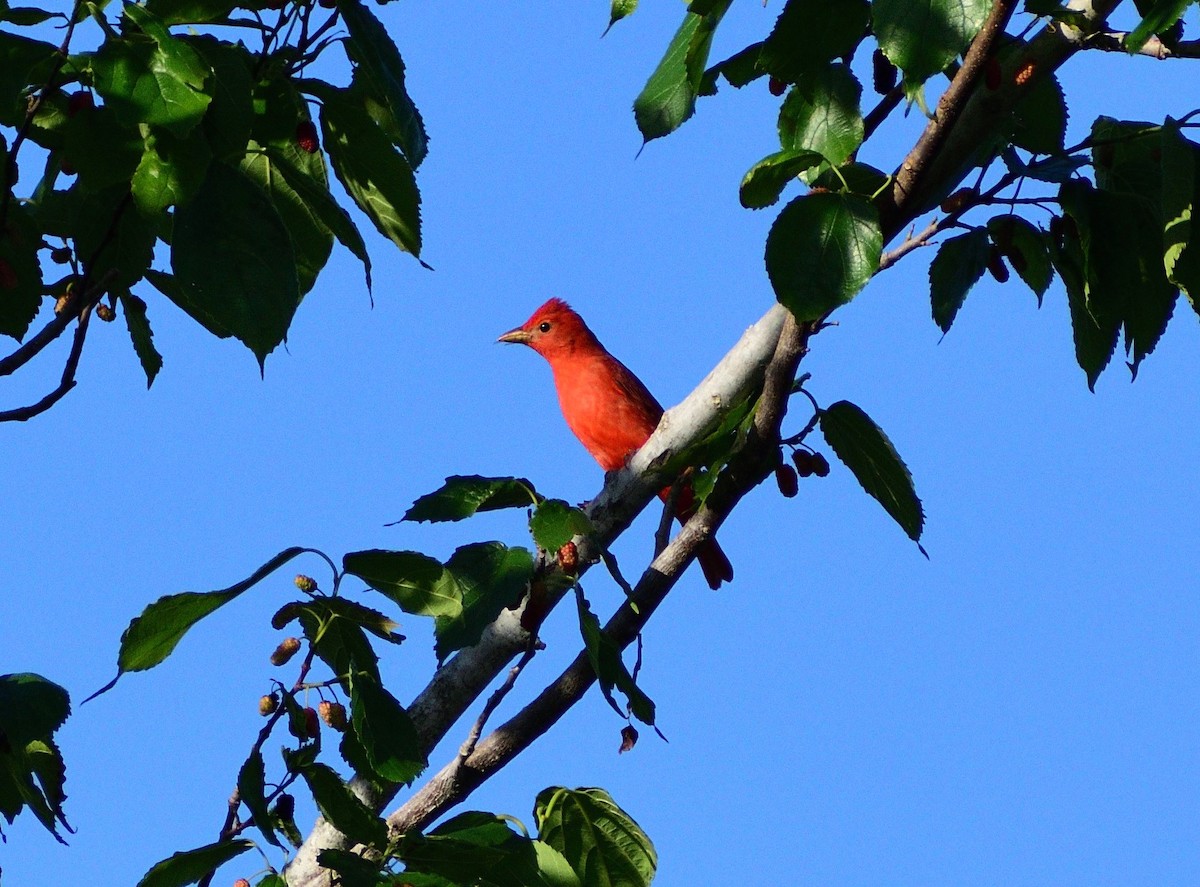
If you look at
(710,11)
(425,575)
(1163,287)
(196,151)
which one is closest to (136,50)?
(196,151)

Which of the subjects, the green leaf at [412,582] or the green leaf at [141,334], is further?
the green leaf at [141,334]

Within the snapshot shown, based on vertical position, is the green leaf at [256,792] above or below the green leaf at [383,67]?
below

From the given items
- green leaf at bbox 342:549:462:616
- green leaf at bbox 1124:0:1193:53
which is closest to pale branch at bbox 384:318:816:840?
green leaf at bbox 342:549:462:616

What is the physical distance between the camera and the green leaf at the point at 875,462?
292 centimetres

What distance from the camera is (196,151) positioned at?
2387 millimetres

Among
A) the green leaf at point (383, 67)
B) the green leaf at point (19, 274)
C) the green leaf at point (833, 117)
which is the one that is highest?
the green leaf at point (19, 274)

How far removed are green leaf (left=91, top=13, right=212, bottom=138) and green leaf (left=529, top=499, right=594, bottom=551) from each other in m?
1.11

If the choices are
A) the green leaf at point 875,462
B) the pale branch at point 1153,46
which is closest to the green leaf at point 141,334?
the green leaf at point 875,462

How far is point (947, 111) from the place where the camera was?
243cm

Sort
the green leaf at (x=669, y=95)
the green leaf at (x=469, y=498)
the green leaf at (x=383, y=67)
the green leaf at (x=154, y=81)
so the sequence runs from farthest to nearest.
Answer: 1. the green leaf at (x=469, y=498)
2. the green leaf at (x=669, y=95)
3. the green leaf at (x=383, y=67)
4. the green leaf at (x=154, y=81)

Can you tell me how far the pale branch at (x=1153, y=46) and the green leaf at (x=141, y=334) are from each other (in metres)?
2.14

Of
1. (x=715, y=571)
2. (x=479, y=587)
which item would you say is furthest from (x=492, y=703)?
(x=715, y=571)

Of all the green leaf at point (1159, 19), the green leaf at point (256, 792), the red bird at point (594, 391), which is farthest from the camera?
the red bird at point (594, 391)

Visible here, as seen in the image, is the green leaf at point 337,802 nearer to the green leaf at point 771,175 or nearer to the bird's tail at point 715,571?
the green leaf at point 771,175
